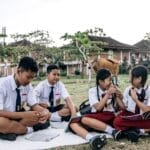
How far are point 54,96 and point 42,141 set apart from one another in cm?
178

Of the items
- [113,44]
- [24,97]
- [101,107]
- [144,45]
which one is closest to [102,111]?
[101,107]

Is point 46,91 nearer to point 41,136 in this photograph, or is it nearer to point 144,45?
point 41,136

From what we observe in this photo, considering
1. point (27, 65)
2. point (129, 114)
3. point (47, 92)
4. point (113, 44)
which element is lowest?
point (129, 114)

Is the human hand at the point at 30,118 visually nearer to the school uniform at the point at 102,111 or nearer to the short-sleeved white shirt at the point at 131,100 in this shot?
the school uniform at the point at 102,111

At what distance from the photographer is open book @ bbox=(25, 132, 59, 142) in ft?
17.9

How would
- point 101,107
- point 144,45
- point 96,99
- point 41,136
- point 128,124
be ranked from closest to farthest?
1. point 128,124
2. point 41,136
3. point 101,107
4. point 96,99
5. point 144,45

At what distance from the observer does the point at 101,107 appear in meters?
5.75

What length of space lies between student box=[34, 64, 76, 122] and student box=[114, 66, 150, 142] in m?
1.37

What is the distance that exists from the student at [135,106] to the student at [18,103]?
1.10 meters

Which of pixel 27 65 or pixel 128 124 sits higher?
pixel 27 65

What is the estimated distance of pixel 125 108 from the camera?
5.85 m

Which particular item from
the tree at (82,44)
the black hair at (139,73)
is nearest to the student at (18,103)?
the black hair at (139,73)

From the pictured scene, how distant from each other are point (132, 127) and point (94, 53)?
3110cm

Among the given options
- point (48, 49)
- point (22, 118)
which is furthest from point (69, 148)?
point (48, 49)
